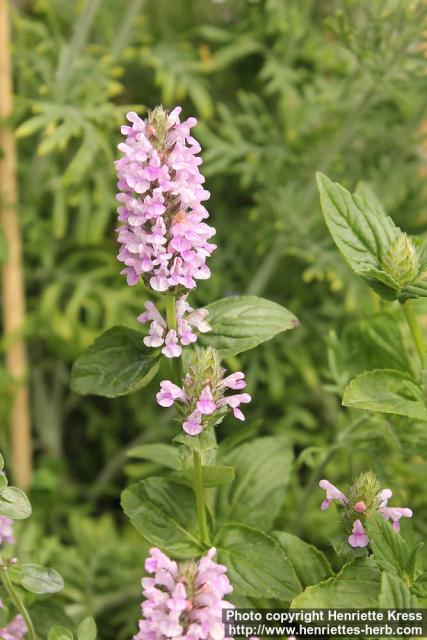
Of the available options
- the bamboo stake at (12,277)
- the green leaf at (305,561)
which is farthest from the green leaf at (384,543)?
the bamboo stake at (12,277)

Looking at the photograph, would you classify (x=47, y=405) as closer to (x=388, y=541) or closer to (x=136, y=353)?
(x=136, y=353)

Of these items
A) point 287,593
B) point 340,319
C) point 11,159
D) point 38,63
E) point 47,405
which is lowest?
point 287,593

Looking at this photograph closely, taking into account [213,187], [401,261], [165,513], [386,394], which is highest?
[213,187]

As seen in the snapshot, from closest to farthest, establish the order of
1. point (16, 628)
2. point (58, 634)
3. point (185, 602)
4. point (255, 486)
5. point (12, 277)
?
point (185, 602) < point (58, 634) < point (16, 628) < point (255, 486) < point (12, 277)

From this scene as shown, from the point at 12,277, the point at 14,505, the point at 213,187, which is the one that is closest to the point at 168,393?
the point at 14,505

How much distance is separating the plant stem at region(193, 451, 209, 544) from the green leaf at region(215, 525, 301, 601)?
0.07ft

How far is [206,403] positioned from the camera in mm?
657

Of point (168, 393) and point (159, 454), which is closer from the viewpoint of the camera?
point (168, 393)

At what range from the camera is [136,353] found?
760 mm

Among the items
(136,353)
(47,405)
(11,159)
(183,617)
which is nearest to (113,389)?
(136,353)

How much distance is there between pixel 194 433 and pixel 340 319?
87 centimetres

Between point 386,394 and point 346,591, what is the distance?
173 mm

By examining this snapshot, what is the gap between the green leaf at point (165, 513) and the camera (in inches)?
29.5

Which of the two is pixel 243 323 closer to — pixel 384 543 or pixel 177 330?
pixel 177 330
